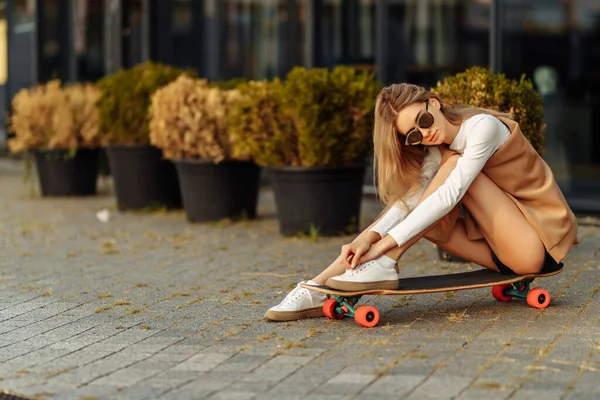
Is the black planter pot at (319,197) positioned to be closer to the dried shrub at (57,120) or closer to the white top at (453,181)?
the white top at (453,181)

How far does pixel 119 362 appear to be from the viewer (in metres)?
4.72

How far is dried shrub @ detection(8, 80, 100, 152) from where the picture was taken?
1153 cm

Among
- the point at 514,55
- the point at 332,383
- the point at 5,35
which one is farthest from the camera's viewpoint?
the point at 5,35

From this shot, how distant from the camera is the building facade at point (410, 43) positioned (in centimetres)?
980

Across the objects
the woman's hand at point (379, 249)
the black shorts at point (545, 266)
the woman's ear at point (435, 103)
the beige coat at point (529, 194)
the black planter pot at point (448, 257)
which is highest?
the woman's ear at point (435, 103)

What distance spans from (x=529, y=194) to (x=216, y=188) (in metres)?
4.26

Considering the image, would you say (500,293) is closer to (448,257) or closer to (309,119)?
(448,257)

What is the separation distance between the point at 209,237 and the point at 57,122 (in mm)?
3536

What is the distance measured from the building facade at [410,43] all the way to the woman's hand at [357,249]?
14.4 ft

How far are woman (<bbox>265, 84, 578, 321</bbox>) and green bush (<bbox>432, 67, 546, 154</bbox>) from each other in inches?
49.4

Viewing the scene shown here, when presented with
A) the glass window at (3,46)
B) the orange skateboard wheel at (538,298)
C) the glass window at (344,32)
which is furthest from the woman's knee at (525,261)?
the glass window at (3,46)

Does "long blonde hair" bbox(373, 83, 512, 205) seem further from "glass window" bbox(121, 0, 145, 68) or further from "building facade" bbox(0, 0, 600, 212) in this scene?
"glass window" bbox(121, 0, 145, 68)

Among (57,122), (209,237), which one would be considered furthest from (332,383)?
(57,122)

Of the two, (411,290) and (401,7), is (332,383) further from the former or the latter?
(401,7)
